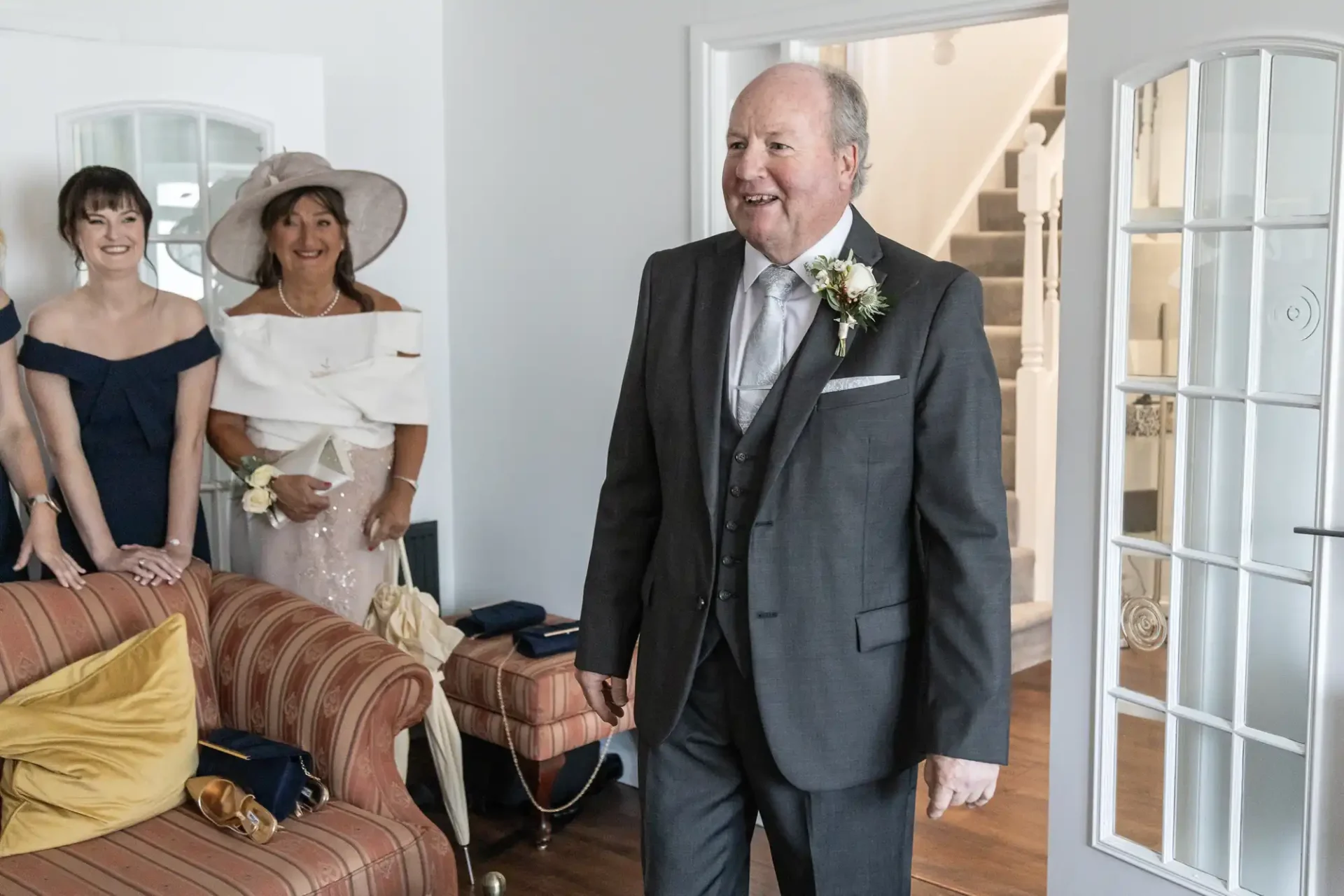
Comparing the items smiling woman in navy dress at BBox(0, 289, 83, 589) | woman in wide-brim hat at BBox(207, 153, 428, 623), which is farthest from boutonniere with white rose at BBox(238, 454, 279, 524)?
smiling woman in navy dress at BBox(0, 289, 83, 589)

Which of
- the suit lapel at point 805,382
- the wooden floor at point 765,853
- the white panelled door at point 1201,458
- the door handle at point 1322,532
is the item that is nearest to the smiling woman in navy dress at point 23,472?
the wooden floor at point 765,853

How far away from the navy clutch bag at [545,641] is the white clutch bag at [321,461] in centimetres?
72

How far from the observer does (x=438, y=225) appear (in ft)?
13.9

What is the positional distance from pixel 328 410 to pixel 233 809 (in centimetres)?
99

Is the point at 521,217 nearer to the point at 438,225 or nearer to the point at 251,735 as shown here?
the point at 438,225

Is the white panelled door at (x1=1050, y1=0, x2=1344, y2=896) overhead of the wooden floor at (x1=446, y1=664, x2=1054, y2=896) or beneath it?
overhead

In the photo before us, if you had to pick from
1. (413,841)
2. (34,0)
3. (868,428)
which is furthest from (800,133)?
(34,0)

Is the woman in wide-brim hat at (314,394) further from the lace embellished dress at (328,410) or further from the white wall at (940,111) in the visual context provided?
the white wall at (940,111)

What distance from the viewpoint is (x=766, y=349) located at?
6.06ft

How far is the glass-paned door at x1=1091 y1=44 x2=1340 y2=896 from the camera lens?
246 cm

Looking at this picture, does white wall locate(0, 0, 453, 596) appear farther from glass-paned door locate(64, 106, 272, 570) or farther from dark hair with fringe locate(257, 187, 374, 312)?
dark hair with fringe locate(257, 187, 374, 312)

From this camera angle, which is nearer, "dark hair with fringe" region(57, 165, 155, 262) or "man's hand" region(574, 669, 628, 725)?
"man's hand" region(574, 669, 628, 725)

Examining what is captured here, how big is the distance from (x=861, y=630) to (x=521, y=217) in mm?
2496

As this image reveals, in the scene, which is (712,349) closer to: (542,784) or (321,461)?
(321,461)
